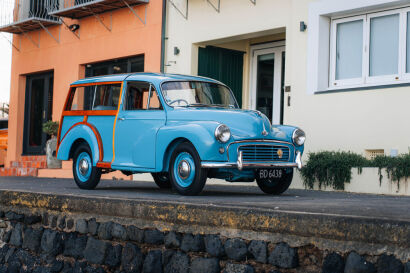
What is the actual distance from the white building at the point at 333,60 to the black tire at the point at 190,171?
4273 millimetres

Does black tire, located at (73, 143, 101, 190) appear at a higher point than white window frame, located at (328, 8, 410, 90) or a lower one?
lower

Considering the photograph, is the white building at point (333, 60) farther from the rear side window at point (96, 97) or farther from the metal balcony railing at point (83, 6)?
the rear side window at point (96, 97)

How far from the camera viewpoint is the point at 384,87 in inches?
458

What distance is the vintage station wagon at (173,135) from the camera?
848 centimetres

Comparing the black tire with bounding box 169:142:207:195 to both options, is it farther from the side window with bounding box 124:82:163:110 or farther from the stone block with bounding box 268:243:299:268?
the stone block with bounding box 268:243:299:268

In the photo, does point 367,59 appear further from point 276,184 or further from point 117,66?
point 117,66

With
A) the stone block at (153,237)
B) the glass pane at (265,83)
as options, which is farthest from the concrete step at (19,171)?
the stone block at (153,237)

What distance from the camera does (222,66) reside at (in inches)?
635

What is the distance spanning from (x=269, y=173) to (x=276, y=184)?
2.78ft

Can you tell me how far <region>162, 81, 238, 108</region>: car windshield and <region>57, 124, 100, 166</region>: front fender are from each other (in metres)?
1.42

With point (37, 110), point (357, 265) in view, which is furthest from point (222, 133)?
point (37, 110)

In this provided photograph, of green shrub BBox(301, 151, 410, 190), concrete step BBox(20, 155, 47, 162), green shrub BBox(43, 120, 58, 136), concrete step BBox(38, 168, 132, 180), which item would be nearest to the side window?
green shrub BBox(301, 151, 410, 190)

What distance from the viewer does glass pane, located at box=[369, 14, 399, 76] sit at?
1180 cm

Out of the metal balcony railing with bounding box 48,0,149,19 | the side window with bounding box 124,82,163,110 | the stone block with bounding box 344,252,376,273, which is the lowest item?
the stone block with bounding box 344,252,376,273
